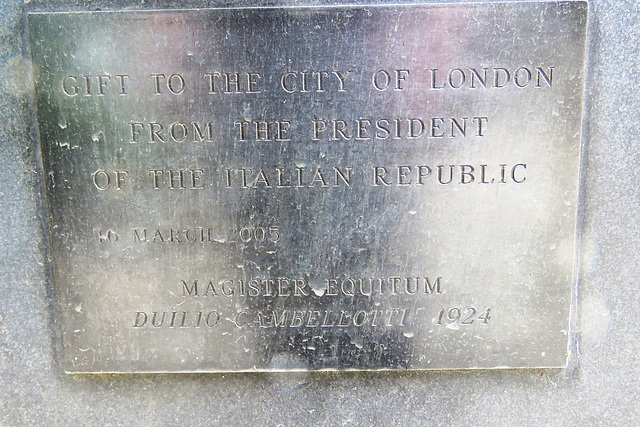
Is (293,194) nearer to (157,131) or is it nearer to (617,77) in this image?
(157,131)

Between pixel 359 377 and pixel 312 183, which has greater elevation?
pixel 312 183

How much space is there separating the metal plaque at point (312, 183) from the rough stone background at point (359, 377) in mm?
135

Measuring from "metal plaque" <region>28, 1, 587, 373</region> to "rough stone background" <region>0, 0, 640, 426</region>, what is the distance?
0.14 m

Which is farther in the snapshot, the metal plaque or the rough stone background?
the rough stone background

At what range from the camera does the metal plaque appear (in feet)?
6.14

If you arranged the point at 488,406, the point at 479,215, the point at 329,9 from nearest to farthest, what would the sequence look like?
the point at 329,9 < the point at 479,215 < the point at 488,406

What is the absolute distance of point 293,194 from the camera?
1967 millimetres

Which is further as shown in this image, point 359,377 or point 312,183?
point 359,377

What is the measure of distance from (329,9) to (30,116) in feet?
4.53

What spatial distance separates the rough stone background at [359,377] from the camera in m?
2.03

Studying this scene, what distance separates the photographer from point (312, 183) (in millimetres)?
1961

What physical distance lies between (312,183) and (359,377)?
95 centimetres

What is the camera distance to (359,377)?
2.15m

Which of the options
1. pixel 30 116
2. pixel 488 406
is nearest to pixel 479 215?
pixel 488 406
